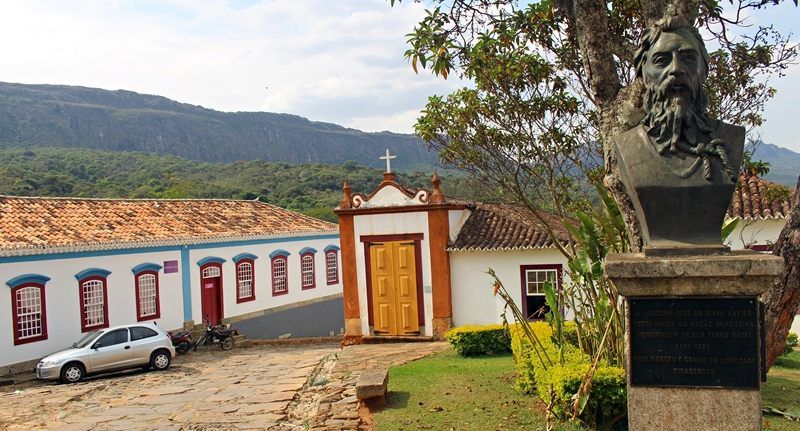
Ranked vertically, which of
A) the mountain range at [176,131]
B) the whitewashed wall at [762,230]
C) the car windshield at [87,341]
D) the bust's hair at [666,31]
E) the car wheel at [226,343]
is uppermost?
the mountain range at [176,131]

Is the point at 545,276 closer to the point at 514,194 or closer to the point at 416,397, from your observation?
the point at 514,194

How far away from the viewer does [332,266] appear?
2748cm

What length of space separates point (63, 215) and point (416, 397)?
47.9 ft

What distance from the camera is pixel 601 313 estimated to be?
6.79 metres

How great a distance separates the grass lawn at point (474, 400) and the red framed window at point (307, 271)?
15431 mm

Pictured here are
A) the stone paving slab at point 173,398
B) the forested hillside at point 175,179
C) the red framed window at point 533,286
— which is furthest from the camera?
the forested hillside at point 175,179

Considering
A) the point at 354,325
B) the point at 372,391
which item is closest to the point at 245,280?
the point at 354,325

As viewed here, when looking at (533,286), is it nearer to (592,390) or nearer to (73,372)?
(592,390)

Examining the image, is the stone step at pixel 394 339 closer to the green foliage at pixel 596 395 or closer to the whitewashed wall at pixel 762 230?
the whitewashed wall at pixel 762 230

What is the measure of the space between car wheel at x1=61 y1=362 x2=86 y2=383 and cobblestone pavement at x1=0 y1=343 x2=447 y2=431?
0.24 meters

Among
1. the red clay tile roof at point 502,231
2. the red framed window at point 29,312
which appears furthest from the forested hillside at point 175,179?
the red framed window at point 29,312

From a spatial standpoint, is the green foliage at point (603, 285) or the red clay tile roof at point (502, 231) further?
the red clay tile roof at point (502, 231)

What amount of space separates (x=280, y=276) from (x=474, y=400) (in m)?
17.4

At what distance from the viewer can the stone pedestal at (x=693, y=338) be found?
13.4ft
